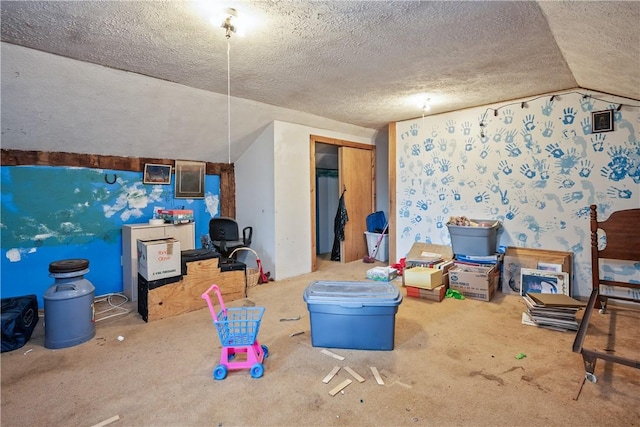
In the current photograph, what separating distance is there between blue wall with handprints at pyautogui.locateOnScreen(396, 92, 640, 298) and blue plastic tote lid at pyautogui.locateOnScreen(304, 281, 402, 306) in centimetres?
224

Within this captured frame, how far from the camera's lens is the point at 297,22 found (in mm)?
1952

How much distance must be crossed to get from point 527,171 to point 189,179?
13.8ft

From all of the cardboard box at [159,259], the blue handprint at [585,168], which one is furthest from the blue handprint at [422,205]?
the cardboard box at [159,259]

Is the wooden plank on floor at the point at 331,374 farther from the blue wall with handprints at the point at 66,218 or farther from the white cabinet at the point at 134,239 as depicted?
the blue wall with handprints at the point at 66,218

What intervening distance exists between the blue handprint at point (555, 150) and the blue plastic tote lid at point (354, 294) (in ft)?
8.42

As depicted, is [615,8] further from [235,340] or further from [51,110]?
[51,110]

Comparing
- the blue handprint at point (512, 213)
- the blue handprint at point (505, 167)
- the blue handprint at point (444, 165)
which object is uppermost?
the blue handprint at point (444, 165)

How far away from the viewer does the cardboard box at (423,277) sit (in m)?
3.35

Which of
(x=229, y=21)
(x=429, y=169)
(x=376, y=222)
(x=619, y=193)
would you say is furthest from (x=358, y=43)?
(x=376, y=222)

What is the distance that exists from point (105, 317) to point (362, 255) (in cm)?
378

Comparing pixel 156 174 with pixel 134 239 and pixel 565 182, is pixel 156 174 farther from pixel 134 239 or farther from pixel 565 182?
pixel 565 182

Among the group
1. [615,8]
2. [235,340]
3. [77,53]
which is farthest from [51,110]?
[615,8]

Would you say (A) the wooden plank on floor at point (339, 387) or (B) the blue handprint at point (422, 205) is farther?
(B) the blue handprint at point (422, 205)

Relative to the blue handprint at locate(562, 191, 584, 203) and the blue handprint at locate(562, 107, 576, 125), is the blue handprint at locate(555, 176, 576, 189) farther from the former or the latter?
the blue handprint at locate(562, 107, 576, 125)
